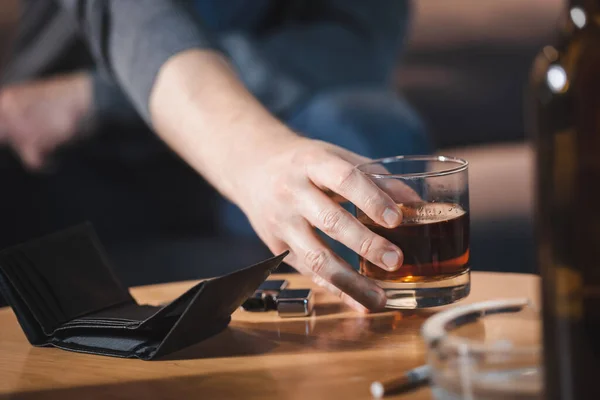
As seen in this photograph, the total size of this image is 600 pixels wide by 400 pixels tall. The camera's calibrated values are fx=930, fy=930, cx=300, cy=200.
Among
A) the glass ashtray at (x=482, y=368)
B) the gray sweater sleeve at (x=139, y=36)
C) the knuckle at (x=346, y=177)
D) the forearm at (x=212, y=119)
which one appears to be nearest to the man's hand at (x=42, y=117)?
the gray sweater sleeve at (x=139, y=36)

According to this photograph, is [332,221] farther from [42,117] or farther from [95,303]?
[42,117]

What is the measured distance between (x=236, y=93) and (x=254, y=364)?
523mm

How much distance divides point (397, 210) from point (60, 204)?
1.41 meters

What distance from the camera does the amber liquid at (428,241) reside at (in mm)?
954

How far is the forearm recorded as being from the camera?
1205 mm

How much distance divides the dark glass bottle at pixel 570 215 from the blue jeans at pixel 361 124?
57.3 inches

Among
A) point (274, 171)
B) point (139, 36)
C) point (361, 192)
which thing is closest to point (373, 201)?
point (361, 192)

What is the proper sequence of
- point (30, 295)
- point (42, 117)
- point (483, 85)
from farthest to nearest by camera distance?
1. point (483, 85)
2. point (42, 117)
3. point (30, 295)

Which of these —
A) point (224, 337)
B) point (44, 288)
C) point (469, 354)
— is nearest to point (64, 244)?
point (44, 288)

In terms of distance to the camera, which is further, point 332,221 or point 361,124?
point 361,124

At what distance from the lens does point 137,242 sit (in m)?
2.19

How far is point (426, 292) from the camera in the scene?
967 millimetres

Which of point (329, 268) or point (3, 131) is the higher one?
point (3, 131)

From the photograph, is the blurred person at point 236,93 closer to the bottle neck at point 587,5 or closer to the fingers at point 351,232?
the fingers at point 351,232
